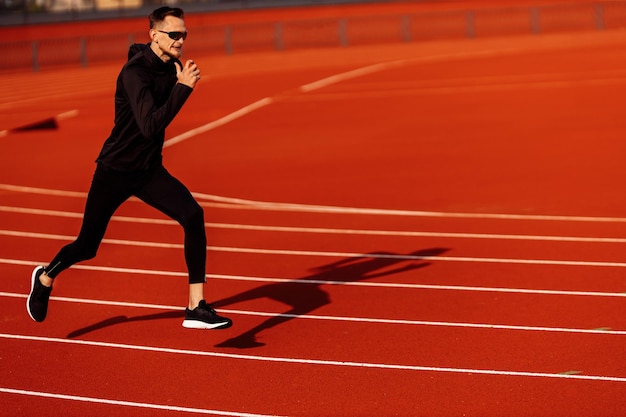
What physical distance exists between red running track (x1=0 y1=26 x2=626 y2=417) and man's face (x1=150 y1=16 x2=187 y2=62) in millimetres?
1894

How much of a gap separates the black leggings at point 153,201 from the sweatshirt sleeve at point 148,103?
0.51 metres

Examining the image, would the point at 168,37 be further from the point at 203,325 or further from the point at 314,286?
the point at 314,286

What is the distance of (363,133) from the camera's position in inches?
706

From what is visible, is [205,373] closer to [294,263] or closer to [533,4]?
[294,263]

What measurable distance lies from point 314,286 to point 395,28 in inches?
1238

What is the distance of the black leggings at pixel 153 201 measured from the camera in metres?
7.09

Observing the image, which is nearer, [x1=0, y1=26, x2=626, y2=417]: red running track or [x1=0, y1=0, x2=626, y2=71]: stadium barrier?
[x1=0, y1=26, x2=626, y2=417]: red running track

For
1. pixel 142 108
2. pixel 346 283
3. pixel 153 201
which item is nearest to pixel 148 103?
pixel 142 108

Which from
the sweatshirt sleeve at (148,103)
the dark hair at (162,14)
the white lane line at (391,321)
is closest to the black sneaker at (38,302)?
the white lane line at (391,321)

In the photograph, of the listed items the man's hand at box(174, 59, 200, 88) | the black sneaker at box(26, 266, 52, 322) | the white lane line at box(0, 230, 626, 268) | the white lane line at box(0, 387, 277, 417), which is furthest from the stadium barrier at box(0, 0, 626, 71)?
the white lane line at box(0, 387, 277, 417)

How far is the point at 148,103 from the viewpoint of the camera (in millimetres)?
6562

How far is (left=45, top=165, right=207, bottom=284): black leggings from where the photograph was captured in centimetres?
709

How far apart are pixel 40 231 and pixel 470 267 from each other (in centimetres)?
467

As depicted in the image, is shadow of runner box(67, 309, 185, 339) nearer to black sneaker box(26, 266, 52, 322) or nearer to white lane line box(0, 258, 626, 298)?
black sneaker box(26, 266, 52, 322)
